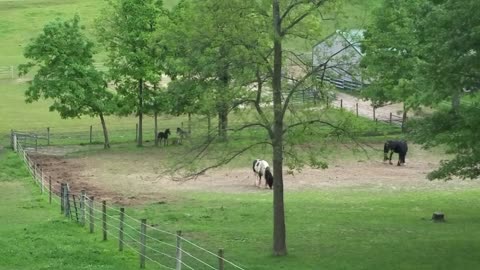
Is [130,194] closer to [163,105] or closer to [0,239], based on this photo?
[0,239]

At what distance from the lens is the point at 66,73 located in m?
45.4

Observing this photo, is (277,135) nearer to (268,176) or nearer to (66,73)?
(268,176)

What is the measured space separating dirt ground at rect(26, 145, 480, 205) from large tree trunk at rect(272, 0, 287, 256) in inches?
398

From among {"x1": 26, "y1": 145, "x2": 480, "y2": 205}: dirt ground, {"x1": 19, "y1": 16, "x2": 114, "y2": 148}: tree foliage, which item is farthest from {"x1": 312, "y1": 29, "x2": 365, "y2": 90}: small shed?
{"x1": 19, "y1": 16, "x2": 114, "y2": 148}: tree foliage

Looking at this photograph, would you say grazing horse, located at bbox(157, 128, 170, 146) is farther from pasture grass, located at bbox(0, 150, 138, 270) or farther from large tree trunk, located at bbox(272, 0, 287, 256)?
large tree trunk, located at bbox(272, 0, 287, 256)

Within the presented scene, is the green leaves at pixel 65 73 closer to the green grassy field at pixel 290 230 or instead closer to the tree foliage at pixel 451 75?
the green grassy field at pixel 290 230

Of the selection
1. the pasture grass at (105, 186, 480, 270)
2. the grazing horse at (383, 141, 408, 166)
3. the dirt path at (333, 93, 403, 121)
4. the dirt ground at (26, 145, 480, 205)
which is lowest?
the pasture grass at (105, 186, 480, 270)

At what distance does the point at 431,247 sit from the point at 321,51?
6492mm

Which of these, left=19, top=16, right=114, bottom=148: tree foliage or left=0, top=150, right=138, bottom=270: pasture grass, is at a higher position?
left=19, top=16, right=114, bottom=148: tree foliage

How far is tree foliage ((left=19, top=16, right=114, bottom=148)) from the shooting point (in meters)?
45.5

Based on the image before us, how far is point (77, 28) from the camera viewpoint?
47.4 meters

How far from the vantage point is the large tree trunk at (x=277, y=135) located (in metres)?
20.8

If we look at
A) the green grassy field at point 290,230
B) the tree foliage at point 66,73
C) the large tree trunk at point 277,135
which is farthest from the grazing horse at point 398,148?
the large tree trunk at point 277,135

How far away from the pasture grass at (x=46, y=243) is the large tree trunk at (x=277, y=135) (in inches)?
167
